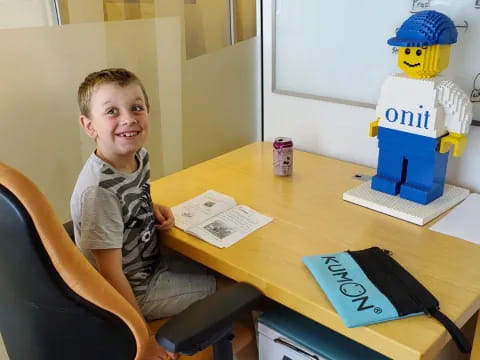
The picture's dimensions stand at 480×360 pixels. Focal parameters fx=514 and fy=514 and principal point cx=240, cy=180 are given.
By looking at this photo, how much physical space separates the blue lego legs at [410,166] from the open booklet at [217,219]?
1.16 feet

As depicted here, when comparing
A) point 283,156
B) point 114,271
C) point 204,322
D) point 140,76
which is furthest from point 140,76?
point 204,322

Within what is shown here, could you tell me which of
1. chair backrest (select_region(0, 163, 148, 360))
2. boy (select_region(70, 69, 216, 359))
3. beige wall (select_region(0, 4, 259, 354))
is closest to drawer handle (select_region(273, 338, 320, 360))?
boy (select_region(70, 69, 216, 359))

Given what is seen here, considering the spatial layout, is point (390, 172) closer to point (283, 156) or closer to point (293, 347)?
point (283, 156)

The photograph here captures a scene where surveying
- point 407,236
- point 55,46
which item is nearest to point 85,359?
point 407,236

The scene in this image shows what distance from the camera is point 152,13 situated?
5.17ft

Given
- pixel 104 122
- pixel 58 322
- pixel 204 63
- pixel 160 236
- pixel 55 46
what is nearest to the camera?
pixel 58 322

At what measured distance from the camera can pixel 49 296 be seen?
0.82 metres

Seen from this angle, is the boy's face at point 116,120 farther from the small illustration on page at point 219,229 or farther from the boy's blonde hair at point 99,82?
the small illustration on page at point 219,229

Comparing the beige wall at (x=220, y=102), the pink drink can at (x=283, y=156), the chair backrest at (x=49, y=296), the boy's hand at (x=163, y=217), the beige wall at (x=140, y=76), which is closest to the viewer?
the chair backrest at (x=49, y=296)

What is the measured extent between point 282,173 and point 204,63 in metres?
0.51

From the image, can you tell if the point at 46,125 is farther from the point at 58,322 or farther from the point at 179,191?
the point at 58,322

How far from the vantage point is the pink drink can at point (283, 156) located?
1.49 metres

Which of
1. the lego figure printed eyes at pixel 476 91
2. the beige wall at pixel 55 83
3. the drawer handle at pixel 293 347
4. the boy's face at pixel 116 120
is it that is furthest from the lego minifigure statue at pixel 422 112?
the beige wall at pixel 55 83

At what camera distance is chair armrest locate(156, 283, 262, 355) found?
85 centimetres
